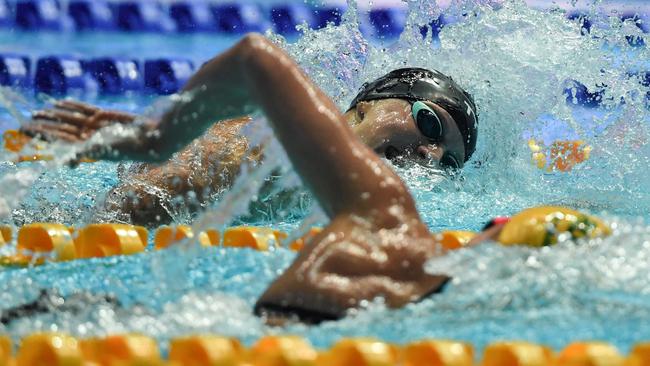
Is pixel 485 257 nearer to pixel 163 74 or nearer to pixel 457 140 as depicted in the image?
pixel 457 140

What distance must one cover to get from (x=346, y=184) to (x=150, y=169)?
169 cm

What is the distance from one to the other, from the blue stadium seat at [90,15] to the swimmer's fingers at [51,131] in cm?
447

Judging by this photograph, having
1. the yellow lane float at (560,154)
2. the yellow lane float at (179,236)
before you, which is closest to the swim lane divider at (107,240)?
the yellow lane float at (179,236)

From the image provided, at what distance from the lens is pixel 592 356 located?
127 centimetres

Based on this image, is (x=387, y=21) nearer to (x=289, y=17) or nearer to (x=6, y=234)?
(x=289, y=17)

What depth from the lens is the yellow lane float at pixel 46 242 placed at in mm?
2480

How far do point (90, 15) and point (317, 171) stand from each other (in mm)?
4899

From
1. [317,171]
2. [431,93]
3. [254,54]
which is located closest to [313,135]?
[317,171]

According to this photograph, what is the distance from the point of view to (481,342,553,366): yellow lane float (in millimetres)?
1278

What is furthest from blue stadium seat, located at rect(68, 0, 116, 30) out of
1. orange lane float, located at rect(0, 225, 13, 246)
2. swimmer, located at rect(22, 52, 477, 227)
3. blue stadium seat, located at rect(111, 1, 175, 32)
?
orange lane float, located at rect(0, 225, 13, 246)

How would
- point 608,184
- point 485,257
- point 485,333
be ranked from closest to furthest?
point 485,333 → point 485,257 → point 608,184

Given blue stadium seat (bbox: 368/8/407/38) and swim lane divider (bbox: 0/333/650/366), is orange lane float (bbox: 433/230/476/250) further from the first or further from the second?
blue stadium seat (bbox: 368/8/407/38)

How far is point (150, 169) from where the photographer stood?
320cm

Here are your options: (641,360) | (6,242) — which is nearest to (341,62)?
(6,242)
